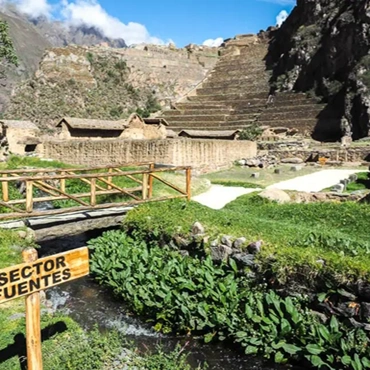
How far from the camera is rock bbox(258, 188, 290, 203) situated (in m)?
15.8

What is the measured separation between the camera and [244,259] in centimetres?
896

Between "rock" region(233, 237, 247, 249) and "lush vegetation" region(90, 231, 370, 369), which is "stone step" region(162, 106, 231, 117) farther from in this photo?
"rock" region(233, 237, 247, 249)

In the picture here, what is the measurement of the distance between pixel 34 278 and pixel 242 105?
2782 inches

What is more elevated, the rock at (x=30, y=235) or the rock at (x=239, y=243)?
the rock at (x=239, y=243)

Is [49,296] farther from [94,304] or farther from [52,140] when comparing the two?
[52,140]

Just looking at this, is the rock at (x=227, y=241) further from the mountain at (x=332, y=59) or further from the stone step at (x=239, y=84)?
the stone step at (x=239, y=84)

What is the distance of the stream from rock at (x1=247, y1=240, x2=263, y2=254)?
199 centimetres

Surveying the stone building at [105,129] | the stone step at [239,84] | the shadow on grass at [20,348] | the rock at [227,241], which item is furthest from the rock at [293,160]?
the stone step at [239,84]

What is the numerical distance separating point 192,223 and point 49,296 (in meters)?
3.77

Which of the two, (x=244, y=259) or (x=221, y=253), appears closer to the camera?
(x=244, y=259)

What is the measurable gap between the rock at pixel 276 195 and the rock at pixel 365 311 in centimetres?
881

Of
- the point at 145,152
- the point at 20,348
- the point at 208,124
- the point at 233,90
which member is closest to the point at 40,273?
the point at 20,348

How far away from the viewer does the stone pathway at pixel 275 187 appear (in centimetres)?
1681

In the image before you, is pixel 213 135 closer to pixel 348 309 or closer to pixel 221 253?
pixel 221 253
